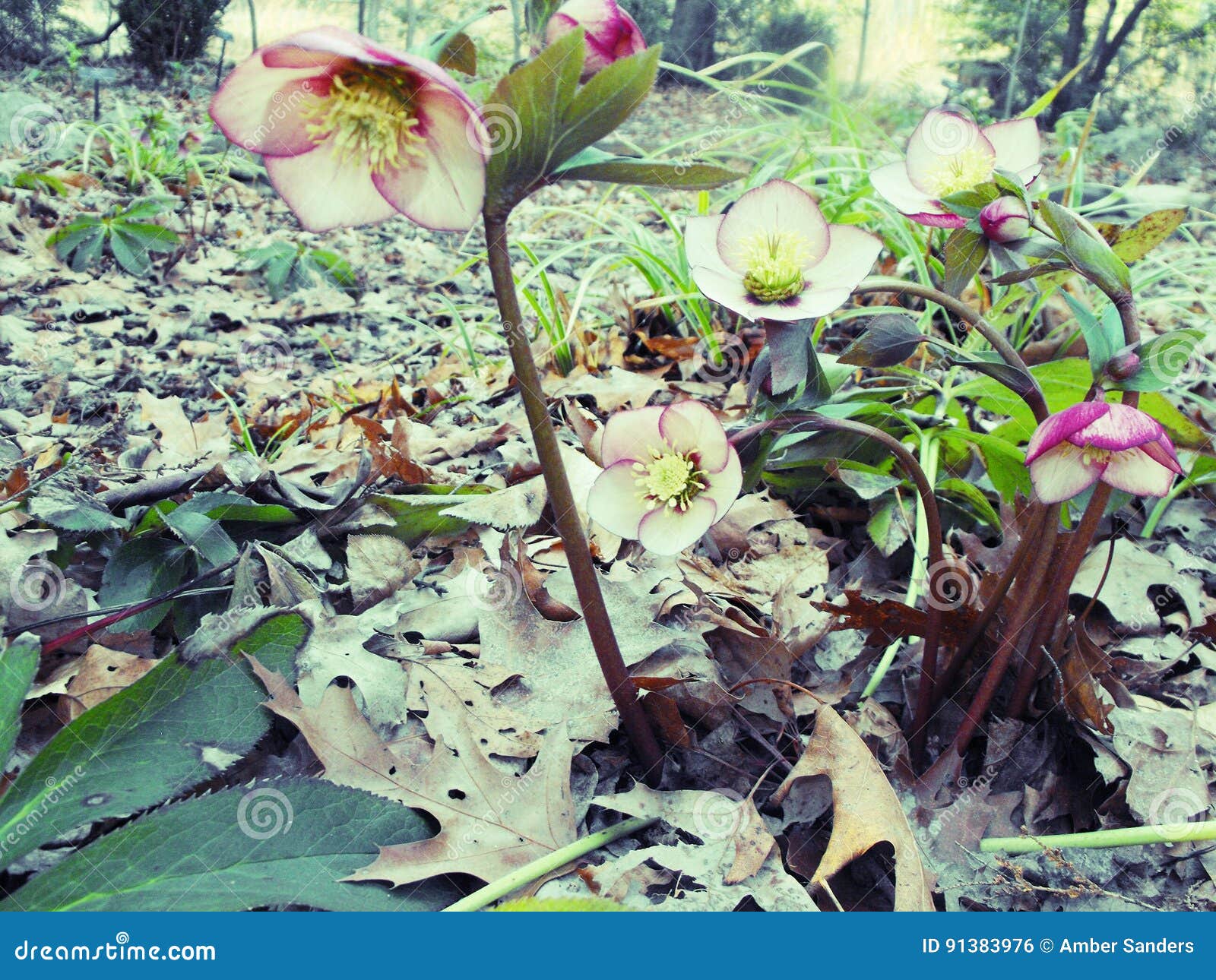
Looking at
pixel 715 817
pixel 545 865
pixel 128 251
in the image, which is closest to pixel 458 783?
pixel 545 865

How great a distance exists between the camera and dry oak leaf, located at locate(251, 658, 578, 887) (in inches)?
29.6

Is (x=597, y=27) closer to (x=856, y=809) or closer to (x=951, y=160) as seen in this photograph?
(x=951, y=160)

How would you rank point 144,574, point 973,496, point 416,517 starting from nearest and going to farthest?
point 144,574
point 416,517
point 973,496

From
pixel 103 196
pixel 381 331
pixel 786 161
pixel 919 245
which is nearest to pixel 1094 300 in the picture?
pixel 919 245

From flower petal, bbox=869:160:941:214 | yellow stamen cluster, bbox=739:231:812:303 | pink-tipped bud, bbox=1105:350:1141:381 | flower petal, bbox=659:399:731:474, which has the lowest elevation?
flower petal, bbox=659:399:731:474

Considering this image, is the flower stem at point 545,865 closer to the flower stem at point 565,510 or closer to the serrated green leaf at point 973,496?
the flower stem at point 565,510

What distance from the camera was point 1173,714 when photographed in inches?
37.5

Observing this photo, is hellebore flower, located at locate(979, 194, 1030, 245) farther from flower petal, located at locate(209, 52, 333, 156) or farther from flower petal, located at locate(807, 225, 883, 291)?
flower petal, located at locate(209, 52, 333, 156)

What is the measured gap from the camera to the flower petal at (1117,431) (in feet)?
2.03

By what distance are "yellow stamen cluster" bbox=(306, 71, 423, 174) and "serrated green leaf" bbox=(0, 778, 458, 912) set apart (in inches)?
20.5

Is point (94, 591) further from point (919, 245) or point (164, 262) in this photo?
point (164, 262)

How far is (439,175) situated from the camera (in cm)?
56

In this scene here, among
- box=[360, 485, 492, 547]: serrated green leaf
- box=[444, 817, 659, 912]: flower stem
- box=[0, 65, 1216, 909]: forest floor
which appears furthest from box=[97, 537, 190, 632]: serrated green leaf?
box=[444, 817, 659, 912]: flower stem
